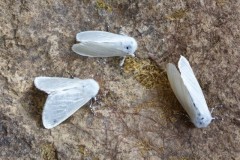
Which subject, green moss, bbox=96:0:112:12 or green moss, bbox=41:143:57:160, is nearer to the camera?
green moss, bbox=41:143:57:160

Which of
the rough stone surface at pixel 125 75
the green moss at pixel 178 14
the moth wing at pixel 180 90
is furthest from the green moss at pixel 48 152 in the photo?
the green moss at pixel 178 14

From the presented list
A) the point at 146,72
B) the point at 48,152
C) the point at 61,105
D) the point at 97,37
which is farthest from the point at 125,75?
the point at 48,152

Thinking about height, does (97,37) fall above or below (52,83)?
above

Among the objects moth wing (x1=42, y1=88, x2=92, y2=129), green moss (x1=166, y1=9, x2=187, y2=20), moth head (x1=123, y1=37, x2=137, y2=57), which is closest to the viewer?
moth wing (x1=42, y1=88, x2=92, y2=129)

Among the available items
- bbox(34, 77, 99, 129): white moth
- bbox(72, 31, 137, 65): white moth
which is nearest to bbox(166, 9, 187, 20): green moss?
bbox(72, 31, 137, 65): white moth

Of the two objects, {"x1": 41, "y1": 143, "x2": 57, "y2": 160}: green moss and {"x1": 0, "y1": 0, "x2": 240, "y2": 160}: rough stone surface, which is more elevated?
{"x1": 0, "y1": 0, "x2": 240, "y2": 160}: rough stone surface

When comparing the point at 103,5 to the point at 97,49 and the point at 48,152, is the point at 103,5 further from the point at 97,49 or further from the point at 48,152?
the point at 48,152

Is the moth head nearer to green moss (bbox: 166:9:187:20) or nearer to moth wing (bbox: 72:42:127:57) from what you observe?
moth wing (bbox: 72:42:127:57)
